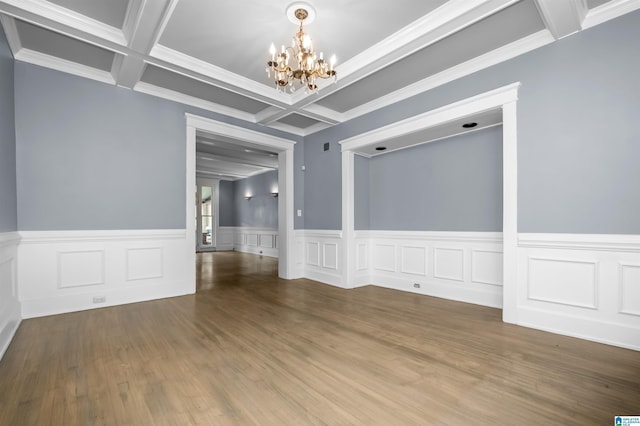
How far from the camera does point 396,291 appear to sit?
5.13m

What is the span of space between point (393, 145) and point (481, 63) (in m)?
1.77

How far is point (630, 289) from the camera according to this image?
109 inches

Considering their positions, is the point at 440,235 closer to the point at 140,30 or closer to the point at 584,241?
the point at 584,241

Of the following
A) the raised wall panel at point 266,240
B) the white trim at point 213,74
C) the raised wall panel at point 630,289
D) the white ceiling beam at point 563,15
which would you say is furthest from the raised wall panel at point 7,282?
the raised wall panel at point 266,240

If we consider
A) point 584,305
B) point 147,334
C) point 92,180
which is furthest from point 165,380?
point 584,305

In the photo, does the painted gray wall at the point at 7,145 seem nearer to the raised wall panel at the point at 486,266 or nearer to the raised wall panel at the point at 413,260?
the raised wall panel at the point at 413,260

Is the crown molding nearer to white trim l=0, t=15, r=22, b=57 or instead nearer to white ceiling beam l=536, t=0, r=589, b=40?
white trim l=0, t=15, r=22, b=57

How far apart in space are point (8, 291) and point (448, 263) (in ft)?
17.4

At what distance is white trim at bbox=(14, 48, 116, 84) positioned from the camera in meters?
3.62

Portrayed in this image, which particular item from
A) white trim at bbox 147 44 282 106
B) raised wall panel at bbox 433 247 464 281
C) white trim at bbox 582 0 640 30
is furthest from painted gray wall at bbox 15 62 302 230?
white trim at bbox 582 0 640 30

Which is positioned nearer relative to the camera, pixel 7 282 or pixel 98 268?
pixel 7 282

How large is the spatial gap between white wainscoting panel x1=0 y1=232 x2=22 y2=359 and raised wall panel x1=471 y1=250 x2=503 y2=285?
5.15 meters

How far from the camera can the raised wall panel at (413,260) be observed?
497cm

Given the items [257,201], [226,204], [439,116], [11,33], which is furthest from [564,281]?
[226,204]
